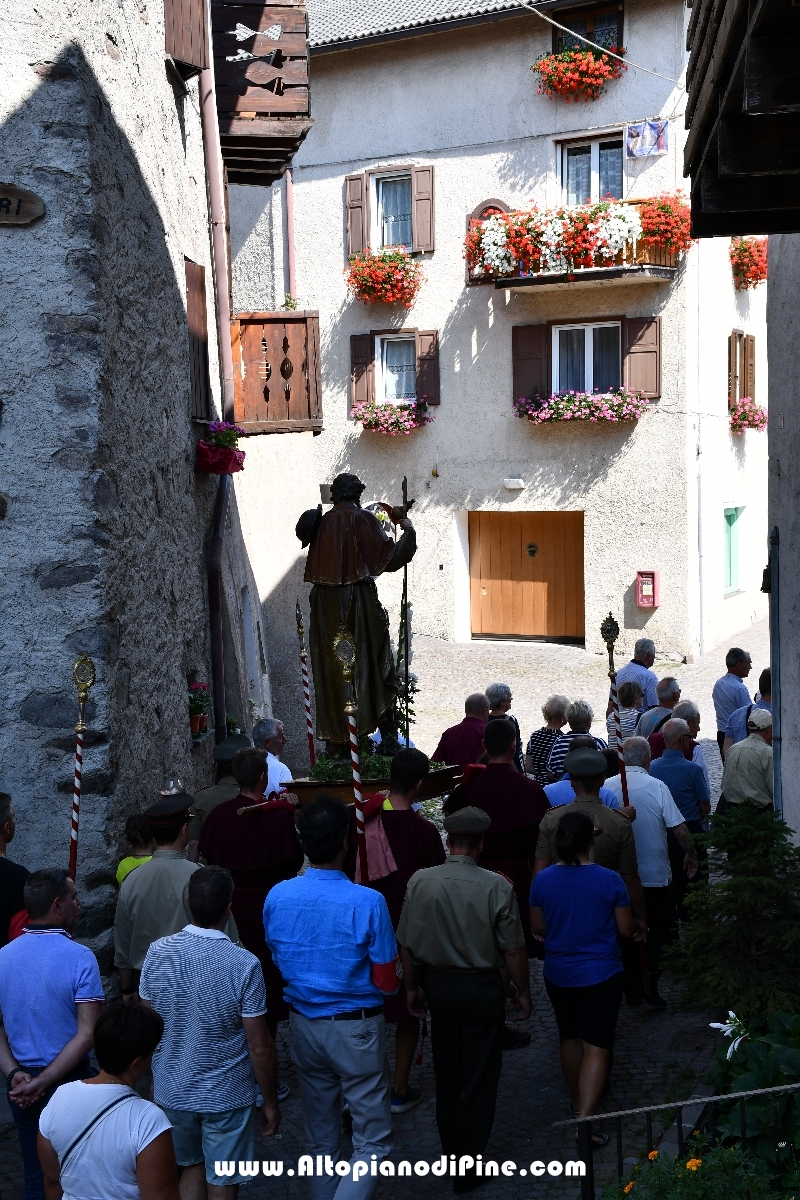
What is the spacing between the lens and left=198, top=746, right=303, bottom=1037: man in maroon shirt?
620 cm

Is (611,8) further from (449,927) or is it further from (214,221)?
(449,927)

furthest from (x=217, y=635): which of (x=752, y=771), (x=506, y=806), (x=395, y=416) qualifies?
(x=395, y=416)

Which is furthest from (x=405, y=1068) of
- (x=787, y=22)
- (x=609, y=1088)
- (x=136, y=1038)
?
(x=787, y=22)

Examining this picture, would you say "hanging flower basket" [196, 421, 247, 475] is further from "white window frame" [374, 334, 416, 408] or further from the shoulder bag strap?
"white window frame" [374, 334, 416, 408]

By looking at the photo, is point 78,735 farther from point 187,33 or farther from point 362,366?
point 362,366

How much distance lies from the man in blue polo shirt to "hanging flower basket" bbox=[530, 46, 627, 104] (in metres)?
18.5

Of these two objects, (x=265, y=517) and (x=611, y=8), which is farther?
(x=611, y=8)

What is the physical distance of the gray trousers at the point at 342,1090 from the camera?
4652 millimetres

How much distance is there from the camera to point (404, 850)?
20.2 feet

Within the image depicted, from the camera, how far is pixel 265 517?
1490cm

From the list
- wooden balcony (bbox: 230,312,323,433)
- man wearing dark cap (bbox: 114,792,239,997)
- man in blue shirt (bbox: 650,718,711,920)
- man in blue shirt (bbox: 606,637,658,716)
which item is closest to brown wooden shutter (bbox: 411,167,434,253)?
wooden balcony (bbox: 230,312,323,433)

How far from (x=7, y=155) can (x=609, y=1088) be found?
539 cm

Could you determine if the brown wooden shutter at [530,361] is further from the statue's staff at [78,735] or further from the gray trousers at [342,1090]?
the gray trousers at [342,1090]

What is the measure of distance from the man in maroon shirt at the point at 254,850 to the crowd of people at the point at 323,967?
1 centimetres
